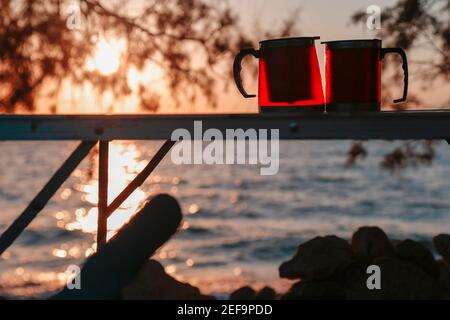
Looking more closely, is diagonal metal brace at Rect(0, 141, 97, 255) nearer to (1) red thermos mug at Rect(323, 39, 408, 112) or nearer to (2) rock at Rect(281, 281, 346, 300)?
(1) red thermos mug at Rect(323, 39, 408, 112)

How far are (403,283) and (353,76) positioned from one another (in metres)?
2.80

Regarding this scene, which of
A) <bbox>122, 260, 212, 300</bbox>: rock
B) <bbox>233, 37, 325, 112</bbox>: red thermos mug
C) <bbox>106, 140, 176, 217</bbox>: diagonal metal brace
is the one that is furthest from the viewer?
<bbox>122, 260, 212, 300</bbox>: rock

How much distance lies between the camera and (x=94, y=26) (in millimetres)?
5047

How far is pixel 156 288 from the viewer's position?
5.61 meters

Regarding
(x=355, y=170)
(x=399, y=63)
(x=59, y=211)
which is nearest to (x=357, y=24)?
(x=399, y=63)

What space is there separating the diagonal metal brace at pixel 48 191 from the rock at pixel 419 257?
3123 mm

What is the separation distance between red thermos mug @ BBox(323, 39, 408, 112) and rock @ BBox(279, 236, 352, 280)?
3.11m

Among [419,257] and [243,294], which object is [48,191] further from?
[243,294]

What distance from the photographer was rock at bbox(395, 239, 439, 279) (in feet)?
15.6

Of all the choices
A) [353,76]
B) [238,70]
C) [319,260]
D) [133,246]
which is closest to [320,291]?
[319,260]

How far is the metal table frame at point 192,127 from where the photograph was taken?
5.78ft

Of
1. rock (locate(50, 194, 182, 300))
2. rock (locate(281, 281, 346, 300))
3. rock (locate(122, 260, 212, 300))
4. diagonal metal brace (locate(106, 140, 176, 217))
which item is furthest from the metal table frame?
rock (locate(122, 260, 212, 300))

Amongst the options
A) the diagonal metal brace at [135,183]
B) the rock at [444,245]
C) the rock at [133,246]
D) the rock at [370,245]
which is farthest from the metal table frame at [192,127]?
the rock at [370,245]

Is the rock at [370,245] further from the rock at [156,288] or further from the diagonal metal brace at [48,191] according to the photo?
the diagonal metal brace at [48,191]
